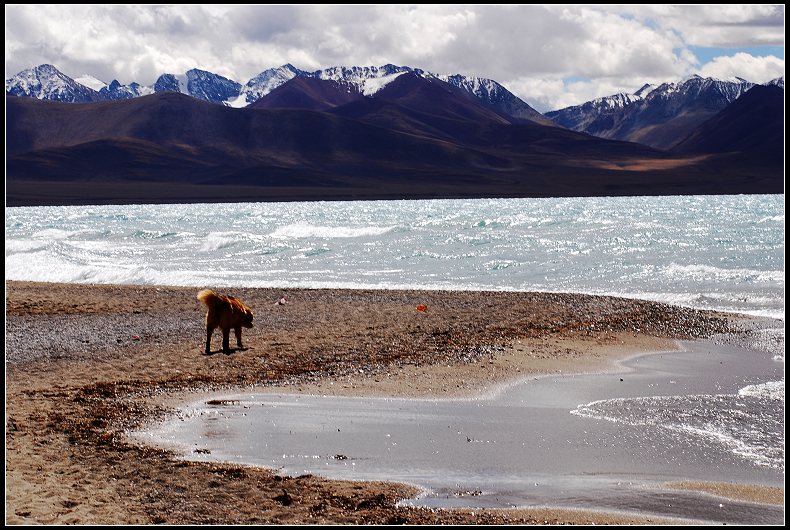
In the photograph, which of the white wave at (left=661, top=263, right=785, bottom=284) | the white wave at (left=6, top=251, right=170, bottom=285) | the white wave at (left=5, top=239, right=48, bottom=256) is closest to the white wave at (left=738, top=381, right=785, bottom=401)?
the white wave at (left=661, top=263, right=785, bottom=284)

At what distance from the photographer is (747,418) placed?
10445 millimetres

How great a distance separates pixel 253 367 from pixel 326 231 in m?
38.9

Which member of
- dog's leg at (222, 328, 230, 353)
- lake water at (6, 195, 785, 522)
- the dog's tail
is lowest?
lake water at (6, 195, 785, 522)

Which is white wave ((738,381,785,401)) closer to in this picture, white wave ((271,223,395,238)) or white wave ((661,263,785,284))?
white wave ((661,263,785,284))

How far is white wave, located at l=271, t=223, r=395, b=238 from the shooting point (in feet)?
160

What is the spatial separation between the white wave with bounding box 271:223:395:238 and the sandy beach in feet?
82.7

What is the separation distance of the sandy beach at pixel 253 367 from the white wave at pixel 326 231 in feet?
82.7

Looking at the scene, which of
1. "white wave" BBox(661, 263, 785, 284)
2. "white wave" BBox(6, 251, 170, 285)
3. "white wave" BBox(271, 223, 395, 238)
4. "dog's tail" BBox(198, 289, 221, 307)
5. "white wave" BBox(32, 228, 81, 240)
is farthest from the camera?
"white wave" BBox(271, 223, 395, 238)

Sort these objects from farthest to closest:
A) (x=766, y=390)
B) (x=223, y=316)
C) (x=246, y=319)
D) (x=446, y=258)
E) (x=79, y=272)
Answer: (x=446, y=258), (x=79, y=272), (x=246, y=319), (x=223, y=316), (x=766, y=390)

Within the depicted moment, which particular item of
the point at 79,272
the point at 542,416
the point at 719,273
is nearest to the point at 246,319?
the point at 542,416

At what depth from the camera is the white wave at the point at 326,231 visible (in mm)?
48781

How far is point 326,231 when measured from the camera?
51.5 metres

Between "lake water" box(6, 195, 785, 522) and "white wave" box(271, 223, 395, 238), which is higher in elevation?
"white wave" box(271, 223, 395, 238)

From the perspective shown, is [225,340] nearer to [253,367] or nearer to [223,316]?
[223,316]
